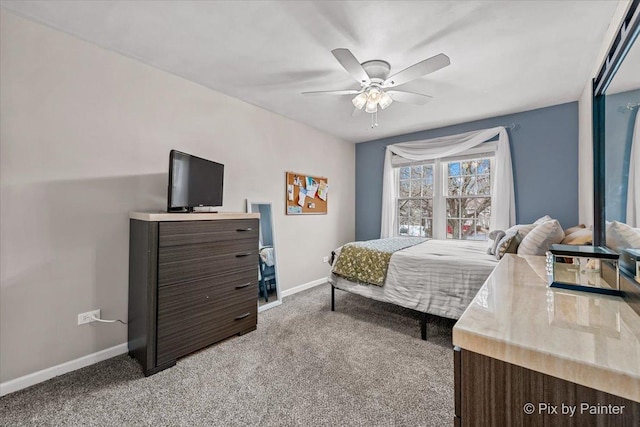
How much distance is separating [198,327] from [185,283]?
39cm

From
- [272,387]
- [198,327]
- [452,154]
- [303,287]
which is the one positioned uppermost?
[452,154]

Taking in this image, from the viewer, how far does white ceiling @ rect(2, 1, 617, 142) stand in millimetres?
1675

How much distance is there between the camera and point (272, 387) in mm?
1762

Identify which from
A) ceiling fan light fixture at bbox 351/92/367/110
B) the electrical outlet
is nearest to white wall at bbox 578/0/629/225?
ceiling fan light fixture at bbox 351/92/367/110

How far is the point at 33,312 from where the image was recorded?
179cm

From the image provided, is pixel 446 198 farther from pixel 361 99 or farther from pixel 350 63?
pixel 350 63

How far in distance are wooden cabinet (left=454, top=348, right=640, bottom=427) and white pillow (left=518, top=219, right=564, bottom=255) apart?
6.18ft

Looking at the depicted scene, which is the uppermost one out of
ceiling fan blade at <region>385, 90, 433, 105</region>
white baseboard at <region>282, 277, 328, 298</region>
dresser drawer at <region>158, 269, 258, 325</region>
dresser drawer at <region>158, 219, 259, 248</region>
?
ceiling fan blade at <region>385, 90, 433, 105</region>

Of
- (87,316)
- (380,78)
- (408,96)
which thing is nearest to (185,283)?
(87,316)

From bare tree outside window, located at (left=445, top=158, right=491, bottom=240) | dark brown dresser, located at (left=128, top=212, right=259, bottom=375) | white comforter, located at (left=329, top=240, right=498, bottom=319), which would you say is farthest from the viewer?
bare tree outside window, located at (left=445, top=158, right=491, bottom=240)

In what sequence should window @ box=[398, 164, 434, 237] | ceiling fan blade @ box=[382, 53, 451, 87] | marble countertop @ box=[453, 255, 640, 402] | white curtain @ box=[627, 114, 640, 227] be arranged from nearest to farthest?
marble countertop @ box=[453, 255, 640, 402] < white curtain @ box=[627, 114, 640, 227] < ceiling fan blade @ box=[382, 53, 451, 87] < window @ box=[398, 164, 434, 237]

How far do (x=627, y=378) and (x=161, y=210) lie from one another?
2798mm

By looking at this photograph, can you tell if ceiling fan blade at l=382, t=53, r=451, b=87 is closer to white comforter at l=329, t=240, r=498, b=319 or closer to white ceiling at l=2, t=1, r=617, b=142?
white ceiling at l=2, t=1, r=617, b=142

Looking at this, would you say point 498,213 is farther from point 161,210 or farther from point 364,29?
point 161,210
